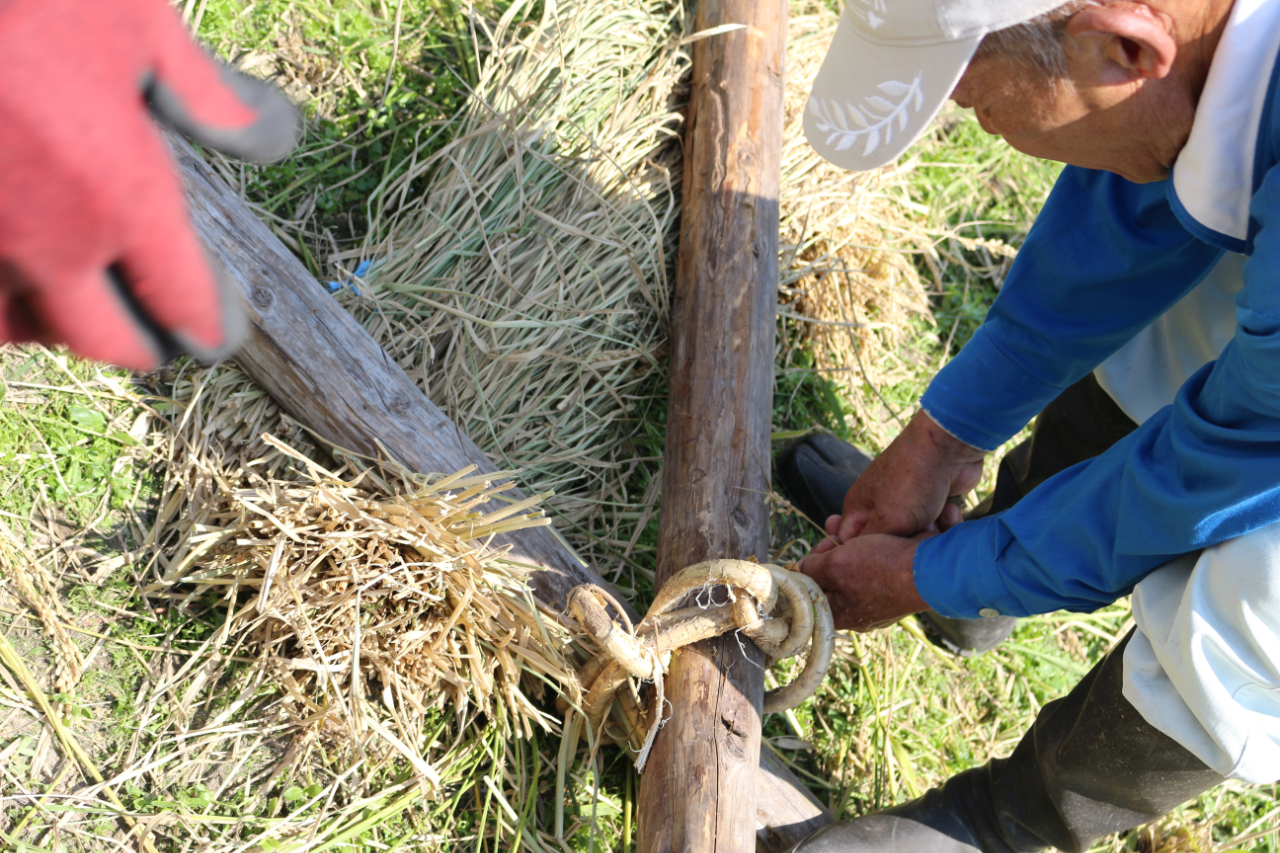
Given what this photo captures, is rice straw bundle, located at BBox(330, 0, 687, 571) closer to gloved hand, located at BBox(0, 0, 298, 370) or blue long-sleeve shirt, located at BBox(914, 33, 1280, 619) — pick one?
blue long-sleeve shirt, located at BBox(914, 33, 1280, 619)

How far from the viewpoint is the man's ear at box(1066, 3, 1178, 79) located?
1.00 m

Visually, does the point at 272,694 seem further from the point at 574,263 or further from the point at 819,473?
the point at 819,473

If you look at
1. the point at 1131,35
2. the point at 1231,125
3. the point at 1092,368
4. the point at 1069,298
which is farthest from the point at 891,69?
the point at 1092,368

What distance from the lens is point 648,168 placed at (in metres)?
2.44

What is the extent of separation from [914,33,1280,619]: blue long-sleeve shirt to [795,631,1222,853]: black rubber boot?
0.23 meters

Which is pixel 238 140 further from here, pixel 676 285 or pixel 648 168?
pixel 648 168

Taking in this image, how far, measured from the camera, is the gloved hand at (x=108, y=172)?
0.69m

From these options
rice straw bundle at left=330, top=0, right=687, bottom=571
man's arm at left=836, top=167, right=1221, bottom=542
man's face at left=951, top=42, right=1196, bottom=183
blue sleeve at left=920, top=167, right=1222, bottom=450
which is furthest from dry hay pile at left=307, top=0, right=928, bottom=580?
man's face at left=951, top=42, right=1196, bottom=183

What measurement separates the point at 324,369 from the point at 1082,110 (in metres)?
1.42

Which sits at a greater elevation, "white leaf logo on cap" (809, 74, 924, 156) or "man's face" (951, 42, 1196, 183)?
"white leaf logo on cap" (809, 74, 924, 156)

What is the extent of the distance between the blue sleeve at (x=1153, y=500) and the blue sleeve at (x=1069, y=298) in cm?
30

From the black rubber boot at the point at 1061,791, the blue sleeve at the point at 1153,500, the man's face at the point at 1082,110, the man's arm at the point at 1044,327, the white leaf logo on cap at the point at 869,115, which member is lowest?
the black rubber boot at the point at 1061,791

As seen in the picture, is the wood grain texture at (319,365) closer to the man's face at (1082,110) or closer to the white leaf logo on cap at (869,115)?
the white leaf logo on cap at (869,115)

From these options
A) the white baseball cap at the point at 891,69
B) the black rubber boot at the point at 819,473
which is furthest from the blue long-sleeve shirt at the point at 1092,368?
the black rubber boot at the point at 819,473
